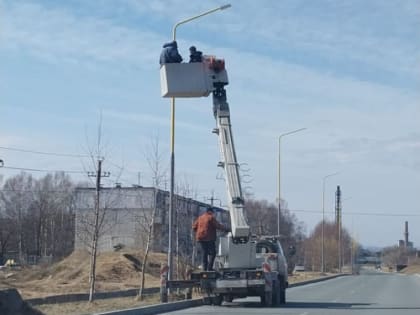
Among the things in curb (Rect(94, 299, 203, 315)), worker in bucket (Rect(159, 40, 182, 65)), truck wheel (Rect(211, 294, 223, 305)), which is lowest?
curb (Rect(94, 299, 203, 315))

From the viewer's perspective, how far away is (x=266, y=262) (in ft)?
91.2

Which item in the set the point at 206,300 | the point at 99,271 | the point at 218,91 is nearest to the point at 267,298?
the point at 206,300

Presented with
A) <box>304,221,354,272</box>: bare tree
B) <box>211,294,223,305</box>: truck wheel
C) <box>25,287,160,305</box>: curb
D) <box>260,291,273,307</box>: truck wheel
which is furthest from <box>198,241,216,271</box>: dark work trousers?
<box>304,221,354,272</box>: bare tree

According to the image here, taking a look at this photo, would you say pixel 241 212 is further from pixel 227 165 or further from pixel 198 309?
pixel 198 309

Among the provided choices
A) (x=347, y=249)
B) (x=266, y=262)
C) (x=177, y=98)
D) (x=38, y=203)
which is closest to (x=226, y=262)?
(x=266, y=262)

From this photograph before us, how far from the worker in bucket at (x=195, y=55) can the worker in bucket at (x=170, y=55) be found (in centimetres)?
43

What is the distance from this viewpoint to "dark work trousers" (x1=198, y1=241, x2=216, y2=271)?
2669 centimetres

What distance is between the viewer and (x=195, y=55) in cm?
2688

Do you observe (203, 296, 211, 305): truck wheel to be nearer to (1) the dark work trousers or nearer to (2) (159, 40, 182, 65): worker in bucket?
(1) the dark work trousers

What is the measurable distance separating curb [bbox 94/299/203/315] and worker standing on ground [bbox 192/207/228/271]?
55.2 inches

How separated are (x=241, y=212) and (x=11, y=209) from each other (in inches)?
2812

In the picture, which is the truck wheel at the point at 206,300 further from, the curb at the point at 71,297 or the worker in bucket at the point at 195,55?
the worker in bucket at the point at 195,55

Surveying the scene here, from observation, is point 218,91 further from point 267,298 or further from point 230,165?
point 267,298

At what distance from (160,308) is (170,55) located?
7.99 m
